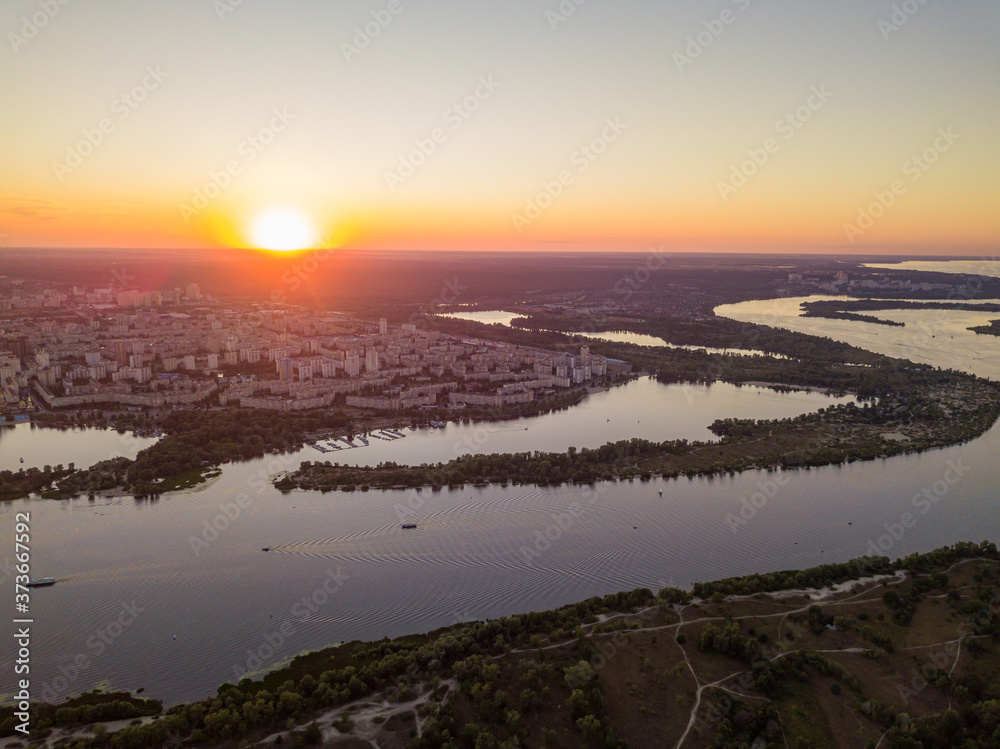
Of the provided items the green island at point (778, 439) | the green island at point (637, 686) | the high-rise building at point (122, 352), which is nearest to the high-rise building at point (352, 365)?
the high-rise building at point (122, 352)

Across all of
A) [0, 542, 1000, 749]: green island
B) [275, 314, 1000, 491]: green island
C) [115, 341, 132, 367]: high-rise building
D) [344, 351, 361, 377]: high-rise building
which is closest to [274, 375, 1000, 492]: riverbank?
[275, 314, 1000, 491]: green island

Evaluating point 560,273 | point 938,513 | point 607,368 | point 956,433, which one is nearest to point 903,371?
point 956,433

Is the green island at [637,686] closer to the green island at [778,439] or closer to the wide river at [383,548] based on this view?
the wide river at [383,548]

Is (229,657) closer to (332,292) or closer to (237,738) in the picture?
(237,738)

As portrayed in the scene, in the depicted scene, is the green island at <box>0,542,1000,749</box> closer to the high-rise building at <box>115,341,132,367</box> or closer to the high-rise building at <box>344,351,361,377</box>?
the high-rise building at <box>344,351,361,377</box>

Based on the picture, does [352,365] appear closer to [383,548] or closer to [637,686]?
[383,548]
